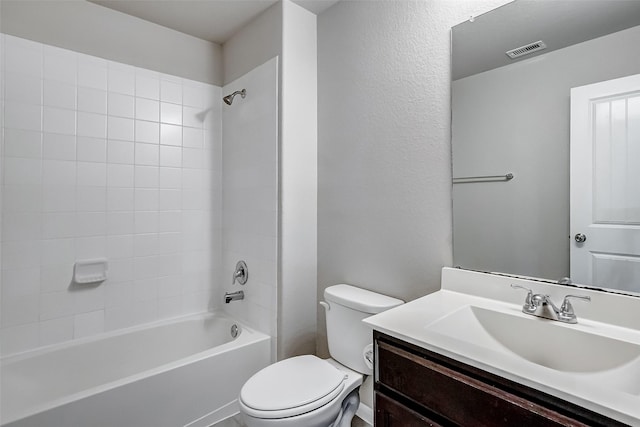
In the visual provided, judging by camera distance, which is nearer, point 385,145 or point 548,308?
point 548,308

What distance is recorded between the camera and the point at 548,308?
106 centimetres

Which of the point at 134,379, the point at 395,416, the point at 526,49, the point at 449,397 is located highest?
the point at 526,49

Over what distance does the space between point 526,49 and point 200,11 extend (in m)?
1.85

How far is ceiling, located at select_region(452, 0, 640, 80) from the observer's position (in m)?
1.07

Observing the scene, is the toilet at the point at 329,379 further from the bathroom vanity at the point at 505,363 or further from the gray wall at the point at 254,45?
the gray wall at the point at 254,45

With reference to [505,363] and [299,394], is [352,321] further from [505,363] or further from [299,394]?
[505,363]

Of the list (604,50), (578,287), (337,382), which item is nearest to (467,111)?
(604,50)

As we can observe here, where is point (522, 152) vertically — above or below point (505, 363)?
above

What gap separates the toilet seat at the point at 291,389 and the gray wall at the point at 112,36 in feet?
6.77

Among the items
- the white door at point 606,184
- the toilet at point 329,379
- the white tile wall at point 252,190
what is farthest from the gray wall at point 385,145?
the white door at point 606,184

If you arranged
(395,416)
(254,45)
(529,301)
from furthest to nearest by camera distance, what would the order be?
(254,45)
(529,301)
(395,416)

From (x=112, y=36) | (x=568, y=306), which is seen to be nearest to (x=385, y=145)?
(x=568, y=306)

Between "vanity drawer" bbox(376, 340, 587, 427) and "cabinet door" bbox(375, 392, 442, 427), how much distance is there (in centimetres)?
3

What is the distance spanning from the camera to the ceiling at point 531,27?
3.51 feet
